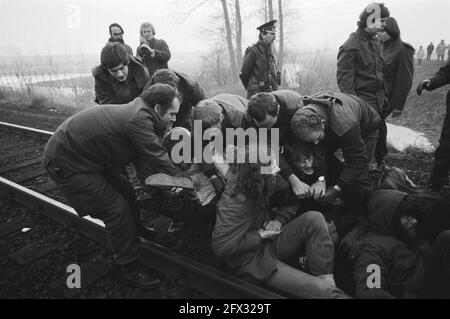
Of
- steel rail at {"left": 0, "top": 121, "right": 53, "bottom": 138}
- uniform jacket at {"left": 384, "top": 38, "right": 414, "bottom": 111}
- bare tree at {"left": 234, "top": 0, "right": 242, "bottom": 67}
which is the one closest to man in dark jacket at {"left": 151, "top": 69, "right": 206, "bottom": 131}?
uniform jacket at {"left": 384, "top": 38, "right": 414, "bottom": 111}

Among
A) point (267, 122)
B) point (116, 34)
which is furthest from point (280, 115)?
point (116, 34)

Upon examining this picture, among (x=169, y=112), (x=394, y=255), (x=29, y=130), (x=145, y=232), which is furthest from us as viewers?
(x=29, y=130)

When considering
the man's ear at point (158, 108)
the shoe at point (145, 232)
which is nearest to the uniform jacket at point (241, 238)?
the man's ear at point (158, 108)

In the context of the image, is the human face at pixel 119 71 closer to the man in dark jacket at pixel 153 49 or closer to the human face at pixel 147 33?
the man in dark jacket at pixel 153 49

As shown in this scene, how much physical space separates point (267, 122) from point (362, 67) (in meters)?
1.96

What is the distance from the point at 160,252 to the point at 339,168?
189 cm

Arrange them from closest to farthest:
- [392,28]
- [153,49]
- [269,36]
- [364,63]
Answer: [364,63] → [392,28] → [269,36] → [153,49]

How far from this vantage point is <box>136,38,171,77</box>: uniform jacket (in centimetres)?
548

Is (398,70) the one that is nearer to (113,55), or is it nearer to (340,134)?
(340,134)

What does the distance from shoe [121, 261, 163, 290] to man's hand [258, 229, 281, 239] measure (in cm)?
96

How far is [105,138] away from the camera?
8.90 ft

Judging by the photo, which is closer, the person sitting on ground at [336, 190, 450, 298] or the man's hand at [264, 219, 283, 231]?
the person sitting on ground at [336, 190, 450, 298]

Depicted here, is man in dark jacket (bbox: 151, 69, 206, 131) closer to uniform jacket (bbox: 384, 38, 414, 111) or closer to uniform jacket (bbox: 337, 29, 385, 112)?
uniform jacket (bbox: 337, 29, 385, 112)
